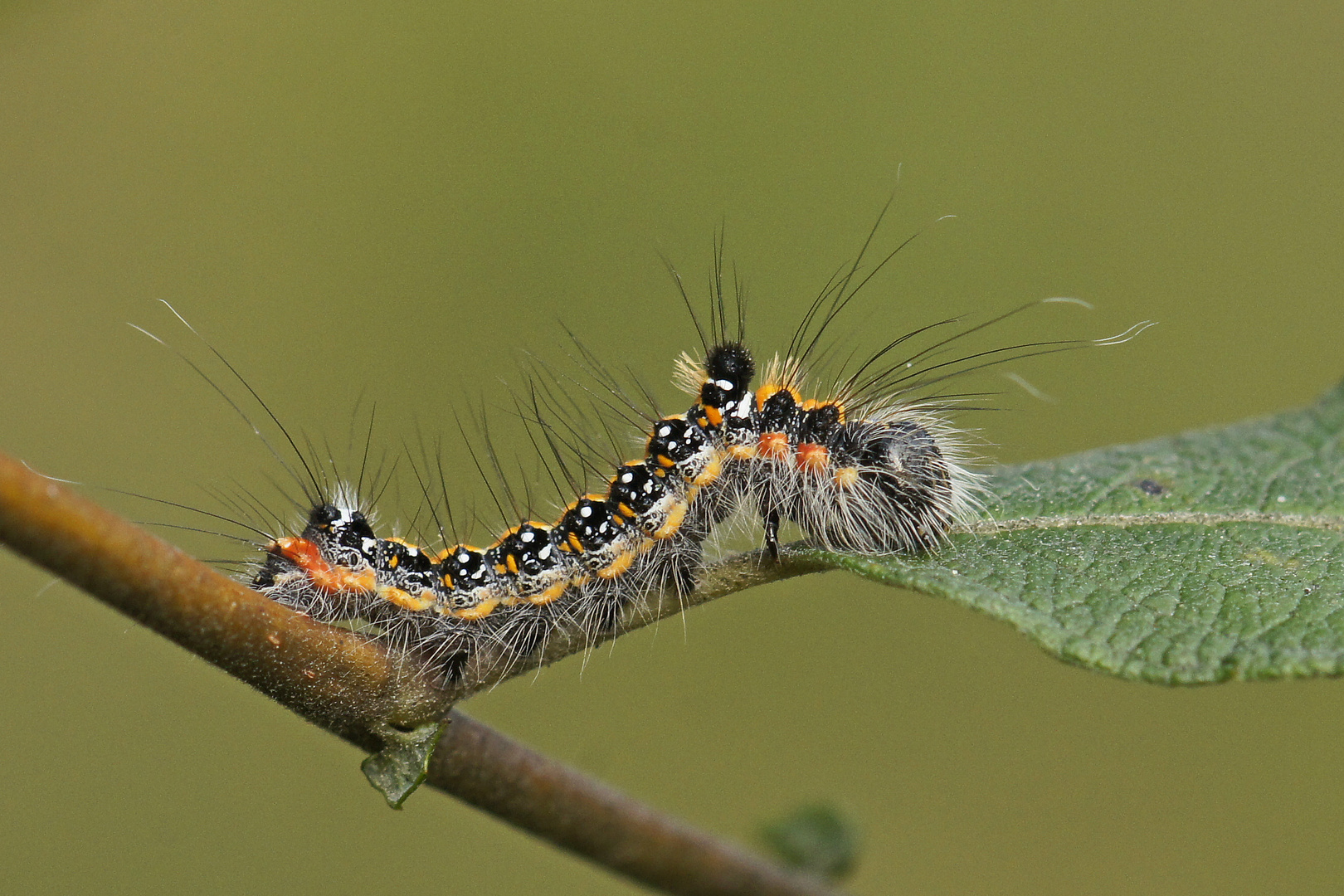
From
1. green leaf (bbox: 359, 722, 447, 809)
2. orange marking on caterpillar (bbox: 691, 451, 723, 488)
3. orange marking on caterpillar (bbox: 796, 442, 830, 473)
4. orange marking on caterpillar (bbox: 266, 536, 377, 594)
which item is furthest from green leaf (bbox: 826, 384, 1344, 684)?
orange marking on caterpillar (bbox: 266, 536, 377, 594)

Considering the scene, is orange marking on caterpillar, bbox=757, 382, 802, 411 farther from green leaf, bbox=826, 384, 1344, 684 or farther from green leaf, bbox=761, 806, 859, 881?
green leaf, bbox=761, 806, 859, 881

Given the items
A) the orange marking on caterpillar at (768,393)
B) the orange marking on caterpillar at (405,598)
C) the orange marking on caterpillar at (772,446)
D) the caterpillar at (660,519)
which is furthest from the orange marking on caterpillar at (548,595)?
the orange marking on caterpillar at (768,393)

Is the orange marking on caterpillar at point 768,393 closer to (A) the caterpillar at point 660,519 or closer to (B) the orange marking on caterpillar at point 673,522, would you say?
(A) the caterpillar at point 660,519

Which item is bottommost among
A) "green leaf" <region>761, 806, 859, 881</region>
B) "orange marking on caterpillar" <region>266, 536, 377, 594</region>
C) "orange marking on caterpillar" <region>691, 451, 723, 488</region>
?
"green leaf" <region>761, 806, 859, 881</region>

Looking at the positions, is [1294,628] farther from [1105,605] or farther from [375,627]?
[375,627]

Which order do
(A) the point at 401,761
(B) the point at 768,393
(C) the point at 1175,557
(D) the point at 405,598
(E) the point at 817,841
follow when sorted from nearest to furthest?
1. (A) the point at 401,761
2. (E) the point at 817,841
3. (C) the point at 1175,557
4. (D) the point at 405,598
5. (B) the point at 768,393

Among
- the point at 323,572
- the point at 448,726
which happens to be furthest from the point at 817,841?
the point at 323,572

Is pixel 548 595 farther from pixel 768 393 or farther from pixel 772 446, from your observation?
pixel 768 393
